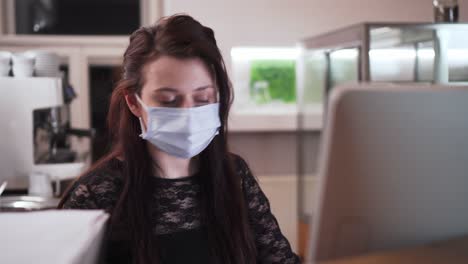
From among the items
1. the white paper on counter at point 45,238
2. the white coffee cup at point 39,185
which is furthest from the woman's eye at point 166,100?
the white coffee cup at point 39,185

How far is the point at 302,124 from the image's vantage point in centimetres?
344

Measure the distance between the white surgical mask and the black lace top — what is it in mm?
75

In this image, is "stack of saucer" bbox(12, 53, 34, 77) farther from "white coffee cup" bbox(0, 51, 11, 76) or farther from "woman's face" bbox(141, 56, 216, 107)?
"woman's face" bbox(141, 56, 216, 107)

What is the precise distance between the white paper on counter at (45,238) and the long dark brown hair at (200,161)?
478 millimetres

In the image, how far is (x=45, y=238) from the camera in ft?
2.15

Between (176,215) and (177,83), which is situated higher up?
(177,83)

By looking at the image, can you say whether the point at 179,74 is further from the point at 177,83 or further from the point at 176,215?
the point at 176,215

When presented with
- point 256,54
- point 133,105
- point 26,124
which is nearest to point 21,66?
point 26,124

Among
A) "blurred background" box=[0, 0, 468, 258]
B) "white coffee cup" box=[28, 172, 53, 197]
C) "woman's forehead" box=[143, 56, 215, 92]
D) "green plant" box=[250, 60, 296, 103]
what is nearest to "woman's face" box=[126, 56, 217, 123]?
"woman's forehead" box=[143, 56, 215, 92]

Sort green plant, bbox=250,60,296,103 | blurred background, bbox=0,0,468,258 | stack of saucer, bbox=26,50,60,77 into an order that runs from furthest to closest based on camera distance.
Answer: green plant, bbox=250,60,296,103 < blurred background, bbox=0,0,468,258 < stack of saucer, bbox=26,50,60,77

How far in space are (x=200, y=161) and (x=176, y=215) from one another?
167 millimetres

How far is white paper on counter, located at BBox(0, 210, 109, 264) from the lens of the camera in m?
0.64

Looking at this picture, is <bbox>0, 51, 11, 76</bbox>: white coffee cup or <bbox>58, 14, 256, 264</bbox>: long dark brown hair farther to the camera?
<bbox>0, 51, 11, 76</bbox>: white coffee cup

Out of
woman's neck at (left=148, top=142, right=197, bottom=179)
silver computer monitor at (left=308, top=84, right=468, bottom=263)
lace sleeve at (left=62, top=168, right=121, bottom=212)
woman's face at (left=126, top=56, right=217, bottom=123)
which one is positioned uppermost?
woman's face at (left=126, top=56, right=217, bottom=123)
